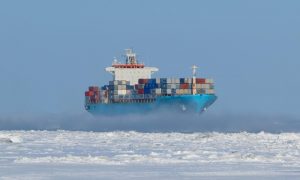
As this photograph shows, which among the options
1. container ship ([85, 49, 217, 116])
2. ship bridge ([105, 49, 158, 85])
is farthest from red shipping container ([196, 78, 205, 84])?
ship bridge ([105, 49, 158, 85])

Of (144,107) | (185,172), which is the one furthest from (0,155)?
(144,107)

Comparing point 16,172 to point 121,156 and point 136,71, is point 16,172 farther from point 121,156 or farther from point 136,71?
point 136,71

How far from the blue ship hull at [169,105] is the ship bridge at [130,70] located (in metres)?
7.04

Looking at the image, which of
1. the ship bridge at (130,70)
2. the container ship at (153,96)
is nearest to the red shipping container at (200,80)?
the container ship at (153,96)

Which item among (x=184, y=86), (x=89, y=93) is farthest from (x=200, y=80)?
(x=89, y=93)

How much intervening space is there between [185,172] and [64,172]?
8.15 ft

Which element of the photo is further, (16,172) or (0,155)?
(0,155)

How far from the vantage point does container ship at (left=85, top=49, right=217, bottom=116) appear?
8081cm

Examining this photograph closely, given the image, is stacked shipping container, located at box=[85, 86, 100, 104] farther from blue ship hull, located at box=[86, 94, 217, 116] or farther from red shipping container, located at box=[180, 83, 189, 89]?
red shipping container, located at box=[180, 83, 189, 89]

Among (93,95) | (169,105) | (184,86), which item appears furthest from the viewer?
(93,95)

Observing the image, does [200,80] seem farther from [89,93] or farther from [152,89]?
[89,93]

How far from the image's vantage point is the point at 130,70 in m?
93.2

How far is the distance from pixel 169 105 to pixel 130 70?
45.3 feet

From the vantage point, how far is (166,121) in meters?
77.4
